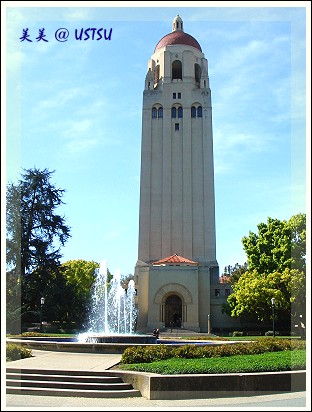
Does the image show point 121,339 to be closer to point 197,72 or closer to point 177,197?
point 177,197

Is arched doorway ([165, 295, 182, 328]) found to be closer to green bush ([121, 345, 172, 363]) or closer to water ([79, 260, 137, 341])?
water ([79, 260, 137, 341])

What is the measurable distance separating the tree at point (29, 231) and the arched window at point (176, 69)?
24.9m

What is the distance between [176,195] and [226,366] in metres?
45.1

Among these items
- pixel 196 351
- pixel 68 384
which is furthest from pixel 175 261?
pixel 68 384

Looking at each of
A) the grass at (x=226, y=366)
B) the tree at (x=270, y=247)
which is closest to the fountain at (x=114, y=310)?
the tree at (x=270, y=247)

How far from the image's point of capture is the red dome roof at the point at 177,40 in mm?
64463

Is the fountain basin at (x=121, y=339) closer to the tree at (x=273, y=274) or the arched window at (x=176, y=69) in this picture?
the tree at (x=273, y=274)

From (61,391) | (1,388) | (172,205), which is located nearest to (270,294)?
(172,205)

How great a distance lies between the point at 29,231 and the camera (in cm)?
4506

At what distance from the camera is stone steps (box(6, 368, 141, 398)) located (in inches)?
452

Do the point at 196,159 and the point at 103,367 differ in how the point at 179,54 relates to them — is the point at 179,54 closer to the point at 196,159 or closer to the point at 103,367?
the point at 196,159

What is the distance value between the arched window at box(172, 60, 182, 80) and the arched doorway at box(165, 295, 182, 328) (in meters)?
29.6

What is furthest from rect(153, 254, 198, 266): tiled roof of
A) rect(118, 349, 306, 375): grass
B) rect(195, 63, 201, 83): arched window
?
rect(118, 349, 306, 375): grass

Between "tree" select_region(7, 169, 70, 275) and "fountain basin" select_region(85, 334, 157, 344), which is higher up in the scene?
"tree" select_region(7, 169, 70, 275)
